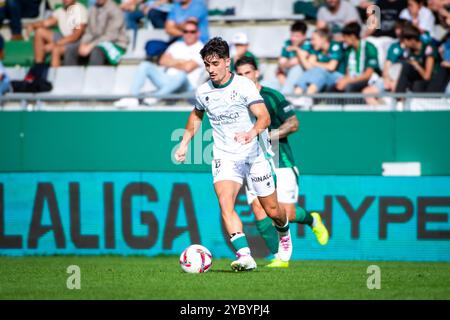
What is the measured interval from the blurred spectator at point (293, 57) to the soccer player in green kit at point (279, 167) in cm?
400

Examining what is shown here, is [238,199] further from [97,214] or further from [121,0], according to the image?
[121,0]

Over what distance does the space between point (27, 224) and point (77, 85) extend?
157 inches

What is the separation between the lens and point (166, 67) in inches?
666

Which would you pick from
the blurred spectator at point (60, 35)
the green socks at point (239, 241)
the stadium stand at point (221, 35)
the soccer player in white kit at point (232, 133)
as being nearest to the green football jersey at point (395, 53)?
the stadium stand at point (221, 35)

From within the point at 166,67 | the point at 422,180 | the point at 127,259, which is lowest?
the point at 127,259

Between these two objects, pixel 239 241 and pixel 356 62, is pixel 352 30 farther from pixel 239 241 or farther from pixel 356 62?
pixel 239 241

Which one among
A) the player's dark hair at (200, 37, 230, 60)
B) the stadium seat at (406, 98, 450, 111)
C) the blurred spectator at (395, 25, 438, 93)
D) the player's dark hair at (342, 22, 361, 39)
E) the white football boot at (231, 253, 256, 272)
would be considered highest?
the player's dark hair at (200, 37, 230, 60)

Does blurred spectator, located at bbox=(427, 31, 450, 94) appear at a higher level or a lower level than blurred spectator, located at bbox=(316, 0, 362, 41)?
lower

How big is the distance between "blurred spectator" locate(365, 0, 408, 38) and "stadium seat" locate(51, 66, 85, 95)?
5.19m

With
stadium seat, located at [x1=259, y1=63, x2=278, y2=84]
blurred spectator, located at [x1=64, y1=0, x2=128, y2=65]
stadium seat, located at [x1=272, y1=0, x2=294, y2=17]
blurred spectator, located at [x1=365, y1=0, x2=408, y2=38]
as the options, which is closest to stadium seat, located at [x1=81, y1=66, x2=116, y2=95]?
blurred spectator, located at [x1=64, y1=0, x2=128, y2=65]

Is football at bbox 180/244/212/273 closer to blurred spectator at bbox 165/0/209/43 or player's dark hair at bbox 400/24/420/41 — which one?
player's dark hair at bbox 400/24/420/41

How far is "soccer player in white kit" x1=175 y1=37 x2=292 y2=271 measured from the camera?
9.98 metres

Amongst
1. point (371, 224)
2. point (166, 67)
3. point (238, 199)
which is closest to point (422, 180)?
point (371, 224)

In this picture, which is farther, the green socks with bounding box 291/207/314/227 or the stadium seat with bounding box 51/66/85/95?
the stadium seat with bounding box 51/66/85/95
